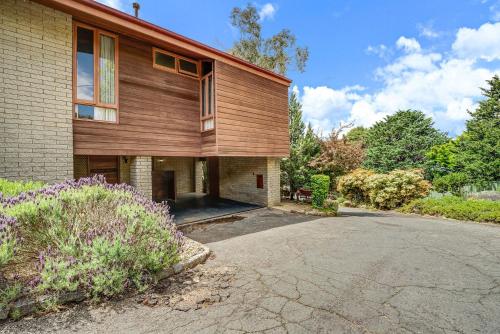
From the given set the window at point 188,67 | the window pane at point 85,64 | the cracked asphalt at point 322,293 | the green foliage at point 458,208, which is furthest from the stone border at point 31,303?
the green foliage at point 458,208

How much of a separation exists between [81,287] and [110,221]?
0.93m

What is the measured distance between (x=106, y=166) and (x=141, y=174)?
4212mm

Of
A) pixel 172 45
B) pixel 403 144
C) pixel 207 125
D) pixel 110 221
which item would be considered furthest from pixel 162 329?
pixel 403 144

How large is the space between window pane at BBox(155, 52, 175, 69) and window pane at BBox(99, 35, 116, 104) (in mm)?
1334

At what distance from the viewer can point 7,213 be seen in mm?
3238

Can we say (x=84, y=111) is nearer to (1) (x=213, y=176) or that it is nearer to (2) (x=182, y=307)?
(2) (x=182, y=307)

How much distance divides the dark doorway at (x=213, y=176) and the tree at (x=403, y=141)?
12.6 meters

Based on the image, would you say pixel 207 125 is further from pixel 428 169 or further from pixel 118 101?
pixel 428 169

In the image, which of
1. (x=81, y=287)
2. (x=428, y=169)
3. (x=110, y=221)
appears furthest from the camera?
(x=428, y=169)

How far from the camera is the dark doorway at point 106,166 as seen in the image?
10480mm

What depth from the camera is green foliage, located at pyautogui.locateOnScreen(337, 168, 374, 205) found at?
1255 centimetres

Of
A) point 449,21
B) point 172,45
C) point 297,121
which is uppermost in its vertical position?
point 449,21

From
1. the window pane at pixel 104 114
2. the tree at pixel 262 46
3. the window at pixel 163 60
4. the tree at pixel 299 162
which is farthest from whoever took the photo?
the tree at pixel 262 46

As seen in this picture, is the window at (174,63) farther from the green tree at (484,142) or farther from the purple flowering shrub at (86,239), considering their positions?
the green tree at (484,142)
